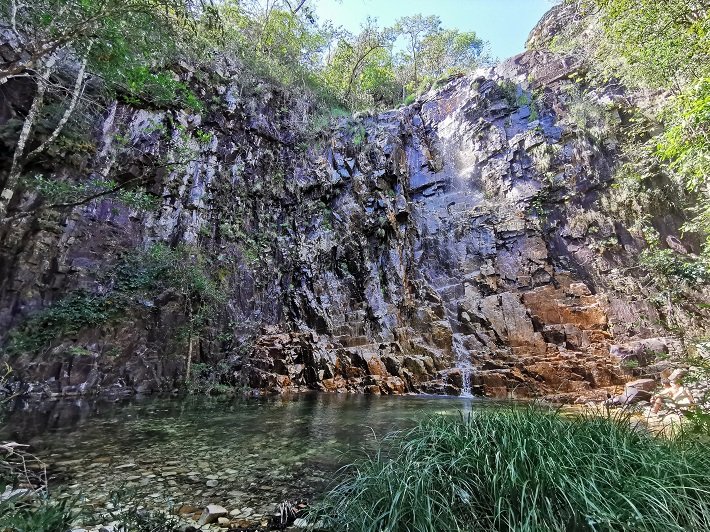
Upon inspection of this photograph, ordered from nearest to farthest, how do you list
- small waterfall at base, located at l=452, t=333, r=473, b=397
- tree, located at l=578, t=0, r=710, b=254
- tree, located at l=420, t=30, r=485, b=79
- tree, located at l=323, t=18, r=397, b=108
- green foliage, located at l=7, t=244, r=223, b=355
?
tree, located at l=578, t=0, r=710, b=254 → green foliage, located at l=7, t=244, r=223, b=355 → small waterfall at base, located at l=452, t=333, r=473, b=397 → tree, located at l=323, t=18, r=397, b=108 → tree, located at l=420, t=30, r=485, b=79

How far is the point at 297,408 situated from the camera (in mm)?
7621

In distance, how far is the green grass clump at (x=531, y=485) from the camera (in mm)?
1728

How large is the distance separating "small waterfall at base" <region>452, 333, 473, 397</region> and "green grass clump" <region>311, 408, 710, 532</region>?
28.2 feet

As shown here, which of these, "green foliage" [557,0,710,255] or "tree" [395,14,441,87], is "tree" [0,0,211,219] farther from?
"tree" [395,14,441,87]

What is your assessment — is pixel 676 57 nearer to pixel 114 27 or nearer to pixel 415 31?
pixel 114 27

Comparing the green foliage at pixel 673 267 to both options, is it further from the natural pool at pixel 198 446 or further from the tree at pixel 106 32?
the tree at pixel 106 32

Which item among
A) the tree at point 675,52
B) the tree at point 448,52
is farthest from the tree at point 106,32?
the tree at point 448,52

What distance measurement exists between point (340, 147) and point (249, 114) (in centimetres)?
395

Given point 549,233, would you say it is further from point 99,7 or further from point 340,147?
point 99,7

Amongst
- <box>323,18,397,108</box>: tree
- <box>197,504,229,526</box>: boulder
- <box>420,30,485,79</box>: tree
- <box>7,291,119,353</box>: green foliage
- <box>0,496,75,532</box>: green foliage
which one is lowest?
<box>197,504,229,526</box>: boulder

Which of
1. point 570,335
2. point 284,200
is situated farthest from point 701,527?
point 284,200

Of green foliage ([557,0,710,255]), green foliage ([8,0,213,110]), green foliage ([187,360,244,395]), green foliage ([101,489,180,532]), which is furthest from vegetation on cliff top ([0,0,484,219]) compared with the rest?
green foliage ([557,0,710,255])

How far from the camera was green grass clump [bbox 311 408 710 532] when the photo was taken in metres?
1.73

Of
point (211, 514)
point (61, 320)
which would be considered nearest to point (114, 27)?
point (211, 514)
